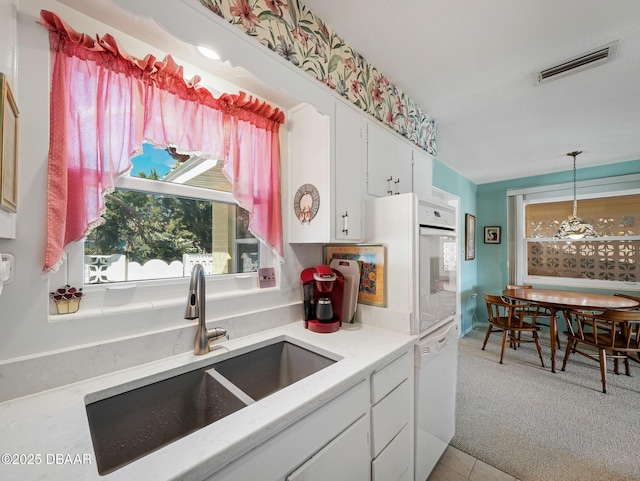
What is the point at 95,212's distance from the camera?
1004 mm

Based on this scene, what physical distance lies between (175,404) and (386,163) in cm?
179

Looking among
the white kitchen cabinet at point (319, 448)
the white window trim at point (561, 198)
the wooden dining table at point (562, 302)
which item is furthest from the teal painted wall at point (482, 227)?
the white kitchen cabinet at point (319, 448)

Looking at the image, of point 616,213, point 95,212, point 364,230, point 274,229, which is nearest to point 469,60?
point 364,230

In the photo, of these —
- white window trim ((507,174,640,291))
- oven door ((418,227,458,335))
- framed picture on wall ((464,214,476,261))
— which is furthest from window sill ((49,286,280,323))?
white window trim ((507,174,640,291))

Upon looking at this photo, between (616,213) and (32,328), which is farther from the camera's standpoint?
(616,213)

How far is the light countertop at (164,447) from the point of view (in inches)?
23.2

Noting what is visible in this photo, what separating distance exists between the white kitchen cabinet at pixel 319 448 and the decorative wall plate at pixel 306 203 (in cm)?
87

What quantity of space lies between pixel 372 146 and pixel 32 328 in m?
1.81

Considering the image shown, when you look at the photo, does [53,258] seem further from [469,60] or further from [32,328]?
[469,60]

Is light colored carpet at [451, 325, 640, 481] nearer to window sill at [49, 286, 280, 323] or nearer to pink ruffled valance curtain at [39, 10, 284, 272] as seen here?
window sill at [49, 286, 280, 323]

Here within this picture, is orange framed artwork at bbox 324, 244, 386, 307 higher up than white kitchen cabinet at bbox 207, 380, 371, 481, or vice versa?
orange framed artwork at bbox 324, 244, 386, 307

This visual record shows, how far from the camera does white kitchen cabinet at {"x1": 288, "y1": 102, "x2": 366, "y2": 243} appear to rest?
1.45 metres

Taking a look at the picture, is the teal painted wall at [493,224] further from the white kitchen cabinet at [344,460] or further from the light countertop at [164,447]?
the white kitchen cabinet at [344,460]

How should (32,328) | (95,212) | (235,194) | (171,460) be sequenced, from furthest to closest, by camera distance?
(235,194)
(95,212)
(32,328)
(171,460)
